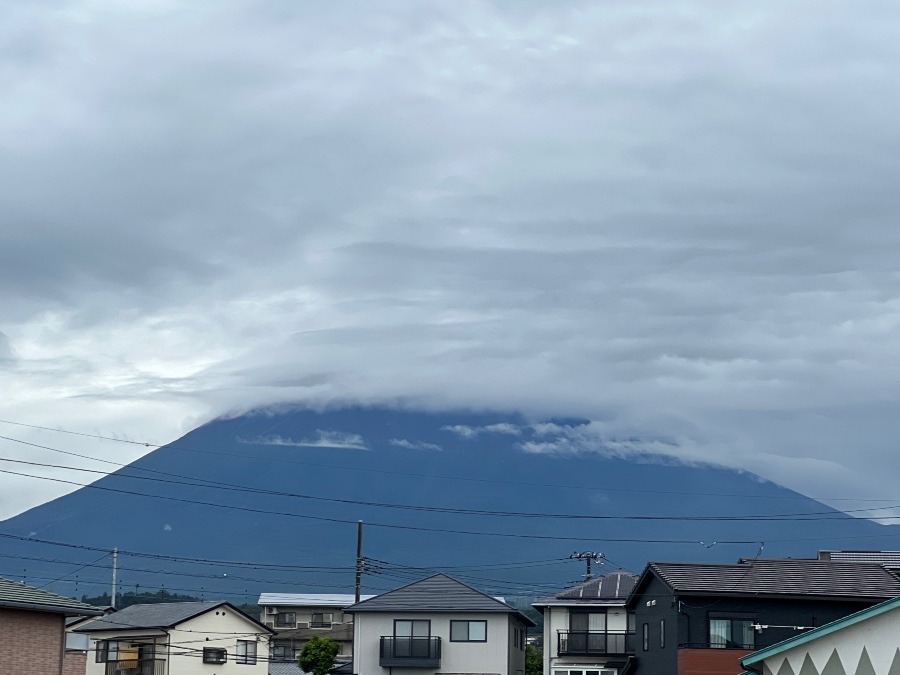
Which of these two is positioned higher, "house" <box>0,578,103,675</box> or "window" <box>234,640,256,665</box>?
"house" <box>0,578,103,675</box>

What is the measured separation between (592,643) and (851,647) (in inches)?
1736

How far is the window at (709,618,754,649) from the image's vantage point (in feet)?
145

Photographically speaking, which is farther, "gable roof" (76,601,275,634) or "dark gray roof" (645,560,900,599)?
"gable roof" (76,601,275,634)

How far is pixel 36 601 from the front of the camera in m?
31.2

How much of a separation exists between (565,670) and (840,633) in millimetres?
44903

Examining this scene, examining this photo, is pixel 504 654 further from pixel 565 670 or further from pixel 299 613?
pixel 299 613

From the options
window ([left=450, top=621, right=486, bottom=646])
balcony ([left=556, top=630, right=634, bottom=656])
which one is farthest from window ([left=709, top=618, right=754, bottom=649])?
window ([left=450, top=621, right=486, bottom=646])

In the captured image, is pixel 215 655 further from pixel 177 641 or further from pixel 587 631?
pixel 587 631

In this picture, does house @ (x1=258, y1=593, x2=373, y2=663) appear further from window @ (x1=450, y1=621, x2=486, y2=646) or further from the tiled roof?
window @ (x1=450, y1=621, x2=486, y2=646)

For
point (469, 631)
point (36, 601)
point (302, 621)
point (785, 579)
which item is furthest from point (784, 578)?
point (302, 621)

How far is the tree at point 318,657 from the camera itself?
66875mm

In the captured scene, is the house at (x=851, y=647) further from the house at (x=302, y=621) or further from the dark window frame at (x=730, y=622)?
the house at (x=302, y=621)

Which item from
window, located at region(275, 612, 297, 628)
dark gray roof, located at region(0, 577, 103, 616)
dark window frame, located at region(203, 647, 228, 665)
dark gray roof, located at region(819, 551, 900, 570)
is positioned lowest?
dark window frame, located at region(203, 647, 228, 665)

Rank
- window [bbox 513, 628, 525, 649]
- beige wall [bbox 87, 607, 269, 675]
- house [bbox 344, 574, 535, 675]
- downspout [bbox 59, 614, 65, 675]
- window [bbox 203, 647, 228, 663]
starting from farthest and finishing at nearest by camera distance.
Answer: window [bbox 513, 628, 525, 649] → window [bbox 203, 647, 228, 663] → beige wall [bbox 87, 607, 269, 675] → house [bbox 344, 574, 535, 675] → downspout [bbox 59, 614, 65, 675]
